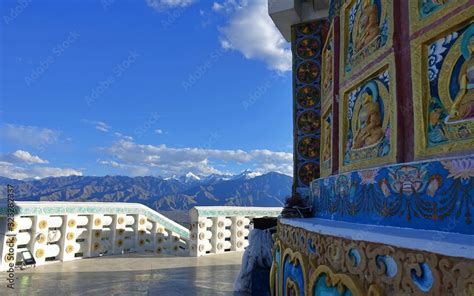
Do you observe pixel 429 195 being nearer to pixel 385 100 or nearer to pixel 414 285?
pixel 414 285

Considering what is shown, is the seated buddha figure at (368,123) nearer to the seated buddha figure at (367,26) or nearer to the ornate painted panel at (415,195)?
the ornate painted panel at (415,195)

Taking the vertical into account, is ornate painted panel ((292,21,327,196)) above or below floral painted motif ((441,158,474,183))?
above

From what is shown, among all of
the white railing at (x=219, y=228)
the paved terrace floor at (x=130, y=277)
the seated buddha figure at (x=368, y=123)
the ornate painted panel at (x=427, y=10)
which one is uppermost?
the ornate painted panel at (x=427, y=10)

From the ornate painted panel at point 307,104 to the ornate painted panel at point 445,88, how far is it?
4404 millimetres

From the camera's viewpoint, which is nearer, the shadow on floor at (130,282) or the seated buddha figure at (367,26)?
the seated buddha figure at (367,26)

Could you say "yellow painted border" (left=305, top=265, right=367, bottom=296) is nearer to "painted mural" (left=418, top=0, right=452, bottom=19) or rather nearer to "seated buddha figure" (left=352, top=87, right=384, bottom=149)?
"seated buddha figure" (left=352, top=87, right=384, bottom=149)

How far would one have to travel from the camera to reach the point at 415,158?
244 centimetres

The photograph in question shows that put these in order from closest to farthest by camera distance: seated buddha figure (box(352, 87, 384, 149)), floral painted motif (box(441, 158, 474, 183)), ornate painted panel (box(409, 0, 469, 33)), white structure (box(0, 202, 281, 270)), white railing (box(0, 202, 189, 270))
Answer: floral painted motif (box(441, 158, 474, 183))
ornate painted panel (box(409, 0, 469, 33))
seated buddha figure (box(352, 87, 384, 149))
white railing (box(0, 202, 189, 270))
white structure (box(0, 202, 281, 270))

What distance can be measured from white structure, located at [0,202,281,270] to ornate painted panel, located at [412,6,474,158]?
27.1 feet

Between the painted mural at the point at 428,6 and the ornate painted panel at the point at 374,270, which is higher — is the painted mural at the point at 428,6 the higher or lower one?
the higher one

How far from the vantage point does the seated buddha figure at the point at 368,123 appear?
118 inches

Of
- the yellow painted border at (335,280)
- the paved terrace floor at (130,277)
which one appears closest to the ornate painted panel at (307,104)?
the paved terrace floor at (130,277)

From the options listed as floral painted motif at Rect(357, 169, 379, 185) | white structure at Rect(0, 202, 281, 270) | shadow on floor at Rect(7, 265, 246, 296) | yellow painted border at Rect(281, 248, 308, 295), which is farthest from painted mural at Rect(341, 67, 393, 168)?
white structure at Rect(0, 202, 281, 270)

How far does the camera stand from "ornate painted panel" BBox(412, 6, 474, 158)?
2137 millimetres
